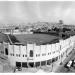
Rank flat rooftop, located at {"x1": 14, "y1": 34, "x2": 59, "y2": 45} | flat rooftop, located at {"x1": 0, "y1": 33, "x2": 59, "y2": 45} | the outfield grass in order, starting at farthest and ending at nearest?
the outfield grass, flat rooftop, located at {"x1": 14, "y1": 34, "x2": 59, "y2": 45}, flat rooftop, located at {"x1": 0, "y1": 33, "x2": 59, "y2": 45}

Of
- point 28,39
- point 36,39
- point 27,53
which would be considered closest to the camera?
point 27,53

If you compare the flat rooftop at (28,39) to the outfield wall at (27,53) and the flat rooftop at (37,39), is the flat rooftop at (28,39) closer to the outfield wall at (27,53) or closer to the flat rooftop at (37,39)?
the flat rooftop at (37,39)

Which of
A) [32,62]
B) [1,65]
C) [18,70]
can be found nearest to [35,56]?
[32,62]

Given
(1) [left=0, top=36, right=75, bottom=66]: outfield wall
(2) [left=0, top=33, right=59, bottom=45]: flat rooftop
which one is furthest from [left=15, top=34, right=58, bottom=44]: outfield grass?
(1) [left=0, top=36, right=75, bottom=66]: outfield wall

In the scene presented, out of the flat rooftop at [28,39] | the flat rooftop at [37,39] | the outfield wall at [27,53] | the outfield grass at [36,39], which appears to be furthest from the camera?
the outfield grass at [36,39]

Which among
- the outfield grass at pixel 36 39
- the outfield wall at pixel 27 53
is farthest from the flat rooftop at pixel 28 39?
the outfield wall at pixel 27 53

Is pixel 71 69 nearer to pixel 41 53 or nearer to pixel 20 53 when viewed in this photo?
pixel 41 53

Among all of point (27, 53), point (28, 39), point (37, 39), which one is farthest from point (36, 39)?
point (27, 53)

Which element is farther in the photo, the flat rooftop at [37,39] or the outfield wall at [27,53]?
the flat rooftop at [37,39]

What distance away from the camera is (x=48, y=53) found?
60.7ft

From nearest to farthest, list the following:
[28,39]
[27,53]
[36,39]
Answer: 1. [27,53]
2. [36,39]
3. [28,39]

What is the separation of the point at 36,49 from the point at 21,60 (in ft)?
10.1

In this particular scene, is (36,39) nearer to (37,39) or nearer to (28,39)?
(37,39)

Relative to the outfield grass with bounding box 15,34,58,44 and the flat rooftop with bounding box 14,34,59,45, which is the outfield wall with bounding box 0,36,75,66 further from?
the outfield grass with bounding box 15,34,58,44
